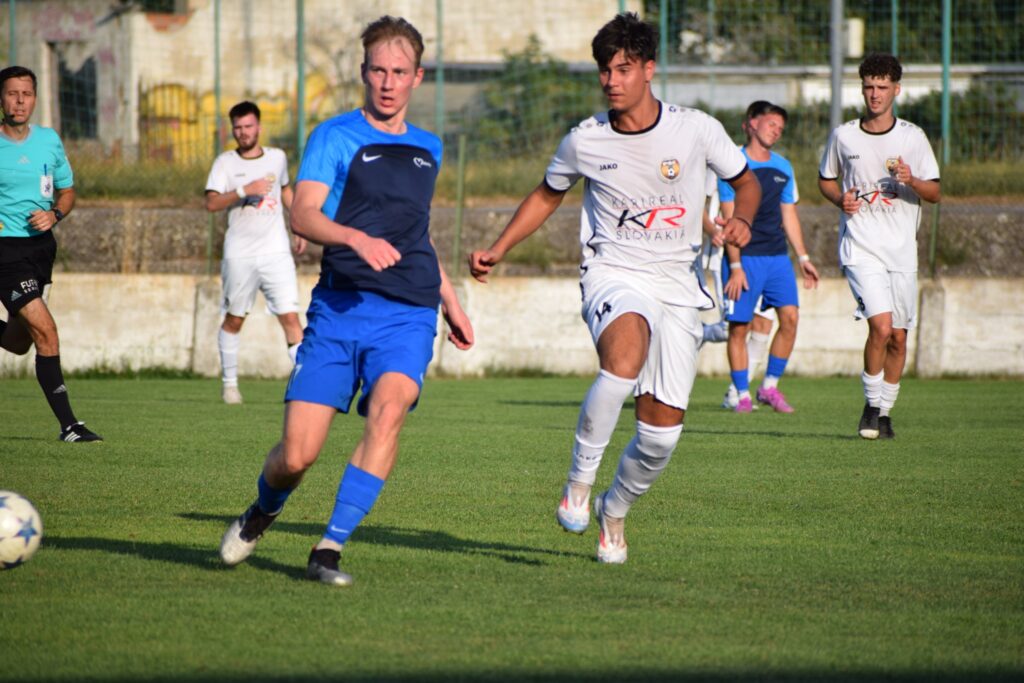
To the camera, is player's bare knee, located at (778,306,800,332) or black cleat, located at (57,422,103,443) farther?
player's bare knee, located at (778,306,800,332)

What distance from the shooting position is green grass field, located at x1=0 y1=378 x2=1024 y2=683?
14.2 ft

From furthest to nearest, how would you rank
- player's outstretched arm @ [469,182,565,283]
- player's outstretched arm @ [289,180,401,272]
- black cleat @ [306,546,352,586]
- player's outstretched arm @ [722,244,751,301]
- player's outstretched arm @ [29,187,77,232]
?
player's outstretched arm @ [722,244,751,301] < player's outstretched arm @ [29,187,77,232] < player's outstretched arm @ [469,182,565,283] < black cleat @ [306,546,352,586] < player's outstretched arm @ [289,180,401,272]

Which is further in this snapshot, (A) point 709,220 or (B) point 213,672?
(A) point 709,220

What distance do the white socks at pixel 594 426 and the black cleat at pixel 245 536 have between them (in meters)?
1.27

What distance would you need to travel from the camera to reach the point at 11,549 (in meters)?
5.42

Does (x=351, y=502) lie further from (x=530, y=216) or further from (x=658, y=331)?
(x=530, y=216)

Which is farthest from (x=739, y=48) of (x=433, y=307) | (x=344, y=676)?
(x=344, y=676)

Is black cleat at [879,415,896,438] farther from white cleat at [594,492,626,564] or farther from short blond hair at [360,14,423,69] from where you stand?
short blond hair at [360,14,423,69]

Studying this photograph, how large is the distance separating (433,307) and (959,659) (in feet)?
7.85

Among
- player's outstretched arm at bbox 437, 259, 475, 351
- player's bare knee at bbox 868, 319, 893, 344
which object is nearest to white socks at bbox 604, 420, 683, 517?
player's outstretched arm at bbox 437, 259, 475, 351

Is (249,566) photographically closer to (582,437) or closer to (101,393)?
(582,437)

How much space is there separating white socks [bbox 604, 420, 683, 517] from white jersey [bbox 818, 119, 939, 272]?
520 cm

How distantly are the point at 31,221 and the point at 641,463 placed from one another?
218 inches

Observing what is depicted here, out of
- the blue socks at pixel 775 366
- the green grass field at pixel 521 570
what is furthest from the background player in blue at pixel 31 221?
the blue socks at pixel 775 366
